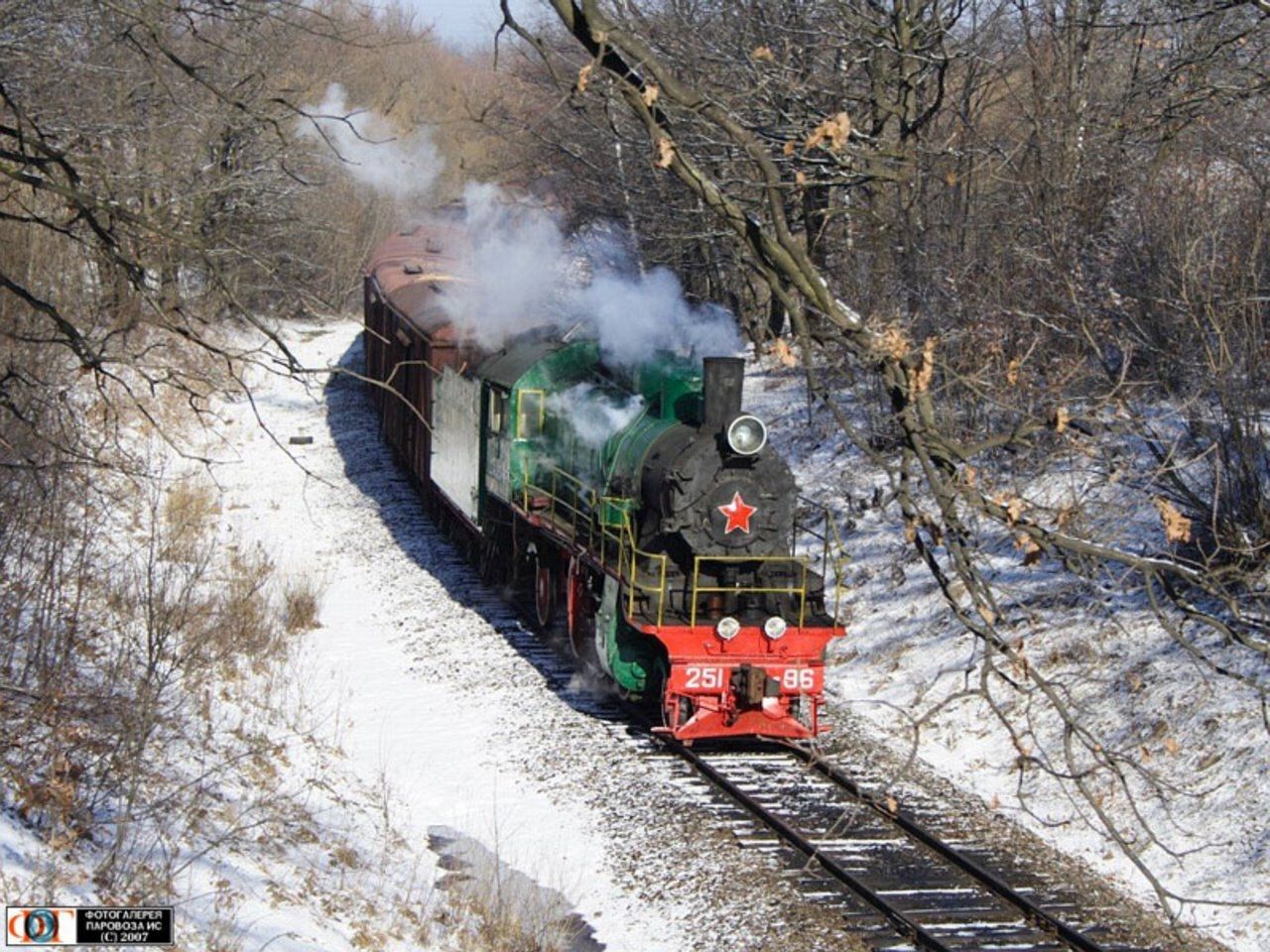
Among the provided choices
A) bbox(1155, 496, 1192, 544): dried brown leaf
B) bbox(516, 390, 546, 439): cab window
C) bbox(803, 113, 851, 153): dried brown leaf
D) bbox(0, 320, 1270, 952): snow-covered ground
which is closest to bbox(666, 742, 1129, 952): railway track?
bbox(0, 320, 1270, 952): snow-covered ground

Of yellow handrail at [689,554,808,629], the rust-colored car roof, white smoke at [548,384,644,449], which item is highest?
the rust-colored car roof

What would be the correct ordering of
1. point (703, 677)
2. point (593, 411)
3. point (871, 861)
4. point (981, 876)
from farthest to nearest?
point (593, 411), point (703, 677), point (871, 861), point (981, 876)

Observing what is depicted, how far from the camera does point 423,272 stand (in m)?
24.6

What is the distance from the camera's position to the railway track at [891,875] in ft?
27.8

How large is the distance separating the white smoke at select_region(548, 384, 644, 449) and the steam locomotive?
2 cm

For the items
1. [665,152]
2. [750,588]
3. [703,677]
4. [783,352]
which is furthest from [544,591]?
[665,152]

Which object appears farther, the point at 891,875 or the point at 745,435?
the point at 745,435

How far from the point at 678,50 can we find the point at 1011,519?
18.2m

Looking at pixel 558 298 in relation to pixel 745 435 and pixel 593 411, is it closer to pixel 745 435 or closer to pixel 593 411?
pixel 593 411

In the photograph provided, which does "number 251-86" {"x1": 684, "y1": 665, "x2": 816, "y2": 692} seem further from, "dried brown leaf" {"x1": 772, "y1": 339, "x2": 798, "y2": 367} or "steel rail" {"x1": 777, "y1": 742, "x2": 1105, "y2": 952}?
"dried brown leaf" {"x1": 772, "y1": 339, "x2": 798, "y2": 367}

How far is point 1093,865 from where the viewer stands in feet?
33.0

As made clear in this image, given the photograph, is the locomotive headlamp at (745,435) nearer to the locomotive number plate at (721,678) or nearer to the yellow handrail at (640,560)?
the yellow handrail at (640,560)

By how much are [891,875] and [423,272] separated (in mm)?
17373

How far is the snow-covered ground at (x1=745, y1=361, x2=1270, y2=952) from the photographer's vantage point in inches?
387
